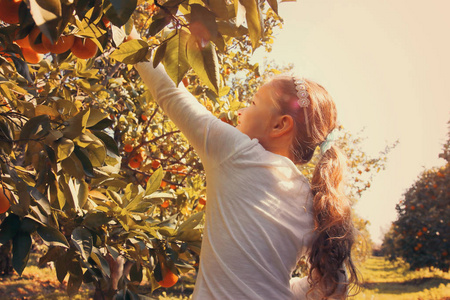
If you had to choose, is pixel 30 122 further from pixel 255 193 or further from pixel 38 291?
pixel 38 291

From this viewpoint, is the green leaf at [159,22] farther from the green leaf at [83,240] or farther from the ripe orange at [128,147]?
the ripe orange at [128,147]

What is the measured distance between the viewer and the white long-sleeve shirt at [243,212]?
108 cm

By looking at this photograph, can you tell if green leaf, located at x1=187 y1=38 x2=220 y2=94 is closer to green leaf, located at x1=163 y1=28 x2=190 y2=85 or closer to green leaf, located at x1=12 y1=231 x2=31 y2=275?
green leaf, located at x1=163 y1=28 x2=190 y2=85

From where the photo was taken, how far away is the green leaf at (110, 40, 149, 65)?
0.90 meters

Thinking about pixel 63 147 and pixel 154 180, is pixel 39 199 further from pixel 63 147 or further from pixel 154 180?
pixel 154 180

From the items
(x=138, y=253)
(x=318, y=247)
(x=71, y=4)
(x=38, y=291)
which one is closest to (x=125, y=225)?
(x=138, y=253)

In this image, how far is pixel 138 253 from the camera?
56.4 inches

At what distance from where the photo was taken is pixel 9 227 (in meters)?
1.05

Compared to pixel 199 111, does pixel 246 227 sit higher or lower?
lower

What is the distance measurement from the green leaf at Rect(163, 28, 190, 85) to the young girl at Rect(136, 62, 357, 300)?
0.96 feet

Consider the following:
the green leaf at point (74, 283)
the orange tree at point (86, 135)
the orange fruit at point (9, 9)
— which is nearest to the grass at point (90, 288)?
the orange tree at point (86, 135)

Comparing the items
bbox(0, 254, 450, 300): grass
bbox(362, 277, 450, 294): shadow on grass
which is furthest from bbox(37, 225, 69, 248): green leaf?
bbox(362, 277, 450, 294): shadow on grass

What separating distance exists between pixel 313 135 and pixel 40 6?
3.10ft

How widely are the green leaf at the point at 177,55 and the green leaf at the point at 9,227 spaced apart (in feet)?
1.93
